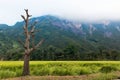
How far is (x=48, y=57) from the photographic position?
89.1 metres

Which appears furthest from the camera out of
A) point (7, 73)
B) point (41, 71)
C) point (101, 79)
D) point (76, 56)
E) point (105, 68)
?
point (76, 56)

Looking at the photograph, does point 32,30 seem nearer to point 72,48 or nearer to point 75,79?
point 75,79

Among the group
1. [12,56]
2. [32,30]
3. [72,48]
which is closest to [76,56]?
[72,48]

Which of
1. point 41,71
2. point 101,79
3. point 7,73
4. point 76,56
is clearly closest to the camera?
point 101,79

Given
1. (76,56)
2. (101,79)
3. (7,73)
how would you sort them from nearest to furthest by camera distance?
1. (101,79)
2. (7,73)
3. (76,56)

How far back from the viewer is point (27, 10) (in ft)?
93.8

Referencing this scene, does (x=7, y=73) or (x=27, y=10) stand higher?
(x=27, y=10)

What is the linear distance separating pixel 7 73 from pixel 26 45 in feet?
9.50

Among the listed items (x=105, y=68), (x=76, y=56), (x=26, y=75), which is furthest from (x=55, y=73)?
(x=76, y=56)

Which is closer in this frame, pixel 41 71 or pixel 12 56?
pixel 41 71

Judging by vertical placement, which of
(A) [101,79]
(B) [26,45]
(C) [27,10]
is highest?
(C) [27,10]

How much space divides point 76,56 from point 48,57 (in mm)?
7868

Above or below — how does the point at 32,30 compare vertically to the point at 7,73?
above

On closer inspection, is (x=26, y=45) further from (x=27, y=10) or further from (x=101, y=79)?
(x=101, y=79)
